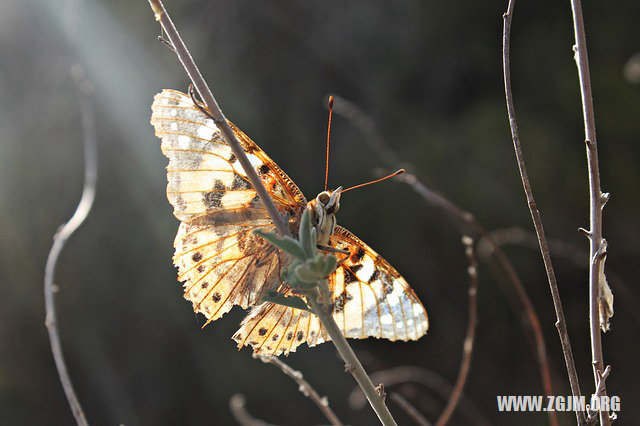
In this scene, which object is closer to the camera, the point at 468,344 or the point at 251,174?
the point at 251,174

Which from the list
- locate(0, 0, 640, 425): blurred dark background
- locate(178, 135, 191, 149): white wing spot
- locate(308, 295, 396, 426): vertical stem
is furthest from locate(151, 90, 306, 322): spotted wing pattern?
locate(0, 0, 640, 425): blurred dark background

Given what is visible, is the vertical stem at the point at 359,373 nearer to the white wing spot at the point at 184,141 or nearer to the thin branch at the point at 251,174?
the thin branch at the point at 251,174

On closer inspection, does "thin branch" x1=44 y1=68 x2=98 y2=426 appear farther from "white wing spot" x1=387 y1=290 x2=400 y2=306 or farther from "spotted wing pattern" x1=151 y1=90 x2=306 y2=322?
"white wing spot" x1=387 y1=290 x2=400 y2=306

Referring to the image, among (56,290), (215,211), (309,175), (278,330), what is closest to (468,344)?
(278,330)

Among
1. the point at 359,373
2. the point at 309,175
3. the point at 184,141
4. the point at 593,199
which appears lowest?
the point at 359,373

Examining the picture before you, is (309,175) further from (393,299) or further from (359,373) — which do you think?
(359,373)

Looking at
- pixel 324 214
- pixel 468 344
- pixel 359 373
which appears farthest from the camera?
pixel 468 344

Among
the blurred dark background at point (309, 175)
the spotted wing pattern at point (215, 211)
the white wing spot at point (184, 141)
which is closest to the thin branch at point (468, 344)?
the spotted wing pattern at point (215, 211)
